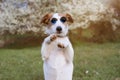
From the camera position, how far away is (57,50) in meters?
3.50

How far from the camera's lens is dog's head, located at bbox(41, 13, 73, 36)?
134 inches

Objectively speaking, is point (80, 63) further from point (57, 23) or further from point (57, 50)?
point (57, 23)

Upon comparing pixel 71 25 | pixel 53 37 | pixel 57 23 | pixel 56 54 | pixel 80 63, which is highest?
pixel 57 23

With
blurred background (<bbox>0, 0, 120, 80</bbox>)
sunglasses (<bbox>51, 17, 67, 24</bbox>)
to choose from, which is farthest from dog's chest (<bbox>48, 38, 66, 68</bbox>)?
blurred background (<bbox>0, 0, 120, 80</bbox>)

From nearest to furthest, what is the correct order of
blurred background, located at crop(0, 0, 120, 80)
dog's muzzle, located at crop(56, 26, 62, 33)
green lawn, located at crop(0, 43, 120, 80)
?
1. dog's muzzle, located at crop(56, 26, 62, 33)
2. green lawn, located at crop(0, 43, 120, 80)
3. blurred background, located at crop(0, 0, 120, 80)

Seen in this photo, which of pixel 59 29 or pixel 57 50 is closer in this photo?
pixel 59 29

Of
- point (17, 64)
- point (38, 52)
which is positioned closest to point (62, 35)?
point (17, 64)

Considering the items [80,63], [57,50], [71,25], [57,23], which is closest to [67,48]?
[57,50]

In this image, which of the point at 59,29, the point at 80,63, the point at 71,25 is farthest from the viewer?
the point at 71,25

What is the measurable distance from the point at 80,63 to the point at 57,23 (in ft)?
7.59

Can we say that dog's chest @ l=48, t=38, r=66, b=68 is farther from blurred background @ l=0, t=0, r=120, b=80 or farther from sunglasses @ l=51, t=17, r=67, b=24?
blurred background @ l=0, t=0, r=120, b=80

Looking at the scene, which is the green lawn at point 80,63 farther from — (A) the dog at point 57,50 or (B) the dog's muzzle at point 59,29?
(B) the dog's muzzle at point 59,29

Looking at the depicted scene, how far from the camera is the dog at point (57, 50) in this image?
3433 mm

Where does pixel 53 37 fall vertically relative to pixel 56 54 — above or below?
above
